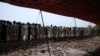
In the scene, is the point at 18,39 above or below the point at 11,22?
below

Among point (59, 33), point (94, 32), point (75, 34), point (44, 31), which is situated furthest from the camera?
point (94, 32)

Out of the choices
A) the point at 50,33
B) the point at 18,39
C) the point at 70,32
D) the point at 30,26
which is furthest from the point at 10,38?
the point at 70,32

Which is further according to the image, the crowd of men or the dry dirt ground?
the crowd of men

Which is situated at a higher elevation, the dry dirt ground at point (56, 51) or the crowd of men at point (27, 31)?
the crowd of men at point (27, 31)

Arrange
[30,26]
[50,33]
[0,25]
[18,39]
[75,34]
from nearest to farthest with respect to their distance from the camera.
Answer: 1. [0,25]
2. [18,39]
3. [30,26]
4. [50,33]
5. [75,34]

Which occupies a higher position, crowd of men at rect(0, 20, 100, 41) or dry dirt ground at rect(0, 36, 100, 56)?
crowd of men at rect(0, 20, 100, 41)

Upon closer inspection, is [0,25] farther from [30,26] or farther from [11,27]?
[30,26]

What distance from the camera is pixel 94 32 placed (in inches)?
1121

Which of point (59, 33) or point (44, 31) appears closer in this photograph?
point (44, 31)

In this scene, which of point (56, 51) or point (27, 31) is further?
point (27, 31)

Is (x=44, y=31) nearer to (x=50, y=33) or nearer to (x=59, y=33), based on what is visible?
(x=50, y=33)

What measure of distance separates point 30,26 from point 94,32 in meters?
18.6

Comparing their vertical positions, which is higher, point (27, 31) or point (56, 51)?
point (27, 31)

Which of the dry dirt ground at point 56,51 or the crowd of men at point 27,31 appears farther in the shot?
the crowd of men at point 27,31
